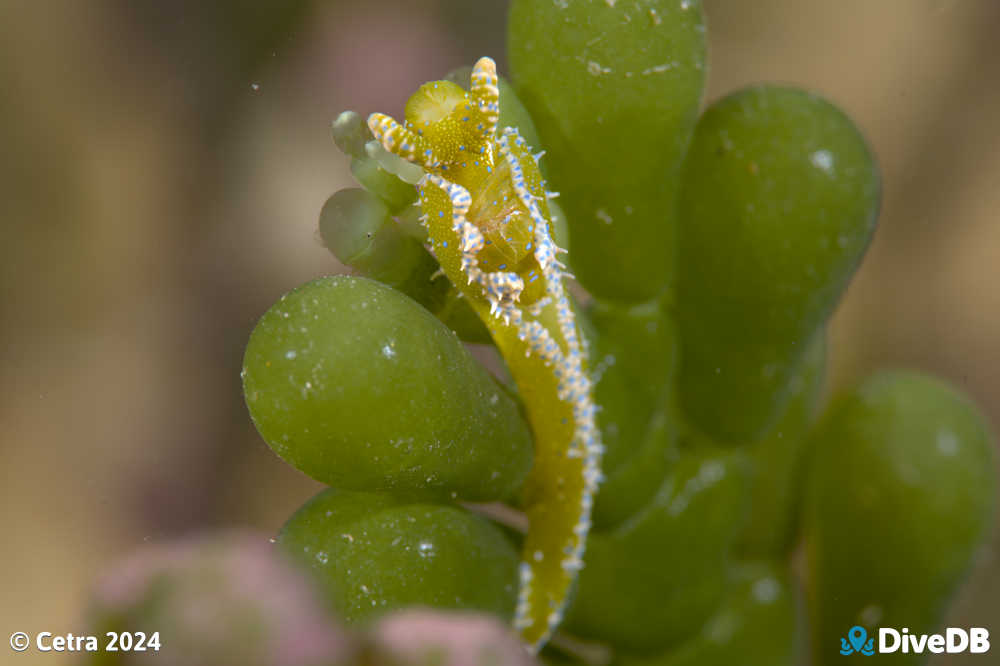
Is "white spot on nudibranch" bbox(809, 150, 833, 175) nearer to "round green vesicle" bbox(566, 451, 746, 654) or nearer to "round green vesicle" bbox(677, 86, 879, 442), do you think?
"round green vesicle" bbox(677, 86, 879, 442)

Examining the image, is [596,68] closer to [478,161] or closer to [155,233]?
[478,161]

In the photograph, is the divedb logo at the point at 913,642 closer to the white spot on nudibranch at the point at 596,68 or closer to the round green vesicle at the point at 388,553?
the round green vesicle at the point at 388,553

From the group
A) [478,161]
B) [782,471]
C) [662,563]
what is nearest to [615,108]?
[478,161]

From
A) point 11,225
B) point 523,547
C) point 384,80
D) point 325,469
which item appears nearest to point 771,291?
point 523,547

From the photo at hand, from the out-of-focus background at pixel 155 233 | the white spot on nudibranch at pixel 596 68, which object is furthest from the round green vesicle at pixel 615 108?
the out-of-focus background at pixel 155 233

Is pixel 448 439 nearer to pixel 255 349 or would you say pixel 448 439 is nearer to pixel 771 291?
pixel 255 349

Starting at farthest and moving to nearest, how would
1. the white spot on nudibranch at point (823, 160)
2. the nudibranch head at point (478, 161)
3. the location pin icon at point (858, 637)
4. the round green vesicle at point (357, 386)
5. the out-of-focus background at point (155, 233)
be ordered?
the location pin icon at point (858, 637) → the out-of-focus background at point (155, 233) → the white spot on nudibranch at point (823, 160) → the nudibranch head at point (478, 161) → the round green vesicle at point (357, 386)

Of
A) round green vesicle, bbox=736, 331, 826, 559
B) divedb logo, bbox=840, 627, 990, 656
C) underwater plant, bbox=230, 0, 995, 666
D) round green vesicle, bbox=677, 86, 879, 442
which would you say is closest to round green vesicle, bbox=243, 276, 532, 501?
underwater plant, bbox=230, 0, 995, 666
